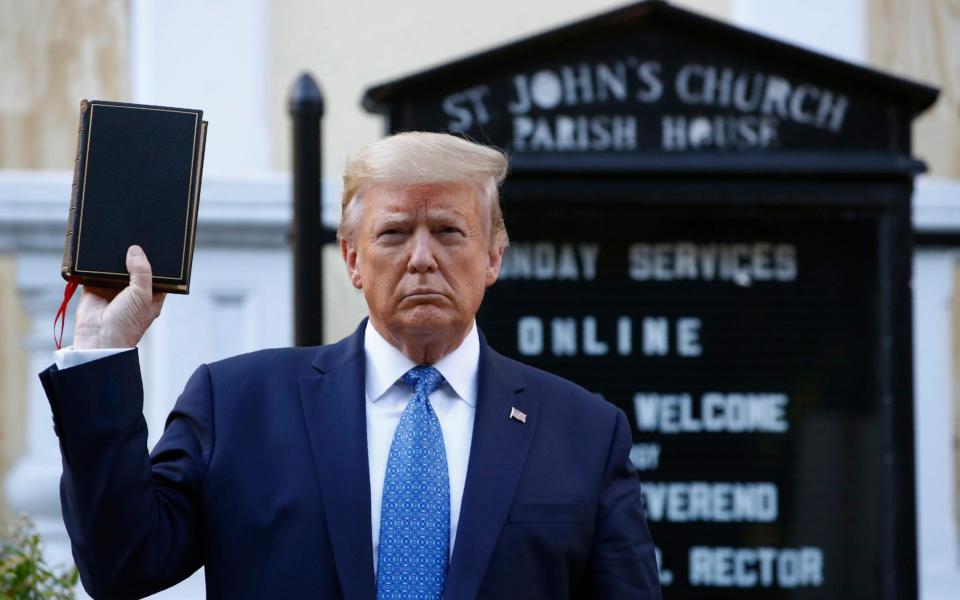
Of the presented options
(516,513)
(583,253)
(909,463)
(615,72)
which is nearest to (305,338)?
(583,253)

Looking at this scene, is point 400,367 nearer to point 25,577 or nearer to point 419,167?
point 419,167

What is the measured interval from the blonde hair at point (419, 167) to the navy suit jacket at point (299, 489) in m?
0.20

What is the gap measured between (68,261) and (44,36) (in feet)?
9.23

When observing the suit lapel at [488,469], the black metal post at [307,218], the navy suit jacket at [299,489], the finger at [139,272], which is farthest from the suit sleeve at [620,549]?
the black metal post at [307,218]

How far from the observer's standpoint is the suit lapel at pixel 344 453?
6.44 feet

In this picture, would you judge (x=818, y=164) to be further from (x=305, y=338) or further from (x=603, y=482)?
(x=603, y=482)

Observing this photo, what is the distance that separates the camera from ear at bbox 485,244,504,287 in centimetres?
217

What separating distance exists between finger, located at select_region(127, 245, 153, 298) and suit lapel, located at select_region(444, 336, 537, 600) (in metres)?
0.47

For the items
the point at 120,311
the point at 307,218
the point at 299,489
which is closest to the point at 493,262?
the point at 299,489

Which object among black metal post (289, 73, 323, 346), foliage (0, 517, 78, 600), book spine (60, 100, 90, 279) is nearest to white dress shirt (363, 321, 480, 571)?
book spine (60, 100, 90, 279)

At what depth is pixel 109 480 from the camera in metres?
1.84

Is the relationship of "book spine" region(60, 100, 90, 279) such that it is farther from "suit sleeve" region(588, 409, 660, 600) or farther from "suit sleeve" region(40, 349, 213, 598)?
"suit sleeve" region(588, 409, 660, 600)

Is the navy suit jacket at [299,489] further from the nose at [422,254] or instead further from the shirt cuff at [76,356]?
the nose at [422,254]

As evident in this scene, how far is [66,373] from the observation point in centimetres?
186
